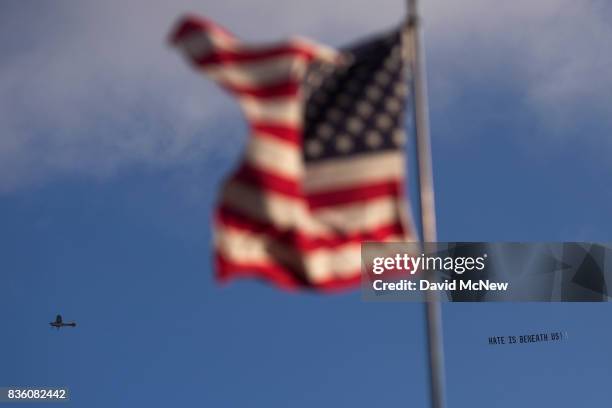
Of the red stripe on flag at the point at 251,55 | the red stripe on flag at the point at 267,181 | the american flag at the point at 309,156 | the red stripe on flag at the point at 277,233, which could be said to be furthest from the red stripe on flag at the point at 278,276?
the red stripe on flag at the point at 251,55

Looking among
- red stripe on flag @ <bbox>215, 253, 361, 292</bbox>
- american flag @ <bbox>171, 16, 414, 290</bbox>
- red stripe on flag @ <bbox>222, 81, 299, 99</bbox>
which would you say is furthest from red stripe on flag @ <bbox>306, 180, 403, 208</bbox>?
red stripe on flag @ <bbox>222, 81, 299, 99</bbox>

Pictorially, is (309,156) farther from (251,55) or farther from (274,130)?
(251,55)

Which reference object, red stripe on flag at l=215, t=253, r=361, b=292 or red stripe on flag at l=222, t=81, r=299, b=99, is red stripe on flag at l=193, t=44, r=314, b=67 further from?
red stripe on flag at l=215, t=253, r=361, b=292

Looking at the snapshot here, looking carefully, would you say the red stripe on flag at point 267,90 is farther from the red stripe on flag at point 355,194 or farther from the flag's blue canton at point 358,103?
the red stripe on flag at point 355,194

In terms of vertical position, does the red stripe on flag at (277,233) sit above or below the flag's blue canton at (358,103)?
below

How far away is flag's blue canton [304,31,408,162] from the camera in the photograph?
1814cm

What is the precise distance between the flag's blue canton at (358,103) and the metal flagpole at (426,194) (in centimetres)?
66

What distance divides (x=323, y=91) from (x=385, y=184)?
2.26 meters

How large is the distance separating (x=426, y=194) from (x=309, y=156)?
2690mm

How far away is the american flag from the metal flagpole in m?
0.62

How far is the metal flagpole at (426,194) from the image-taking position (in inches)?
622

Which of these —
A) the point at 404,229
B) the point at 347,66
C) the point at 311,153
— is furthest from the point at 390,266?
the point at 347,66

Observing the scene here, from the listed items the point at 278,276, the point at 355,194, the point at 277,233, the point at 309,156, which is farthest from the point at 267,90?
the point at 278,276

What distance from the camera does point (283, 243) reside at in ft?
56.0
